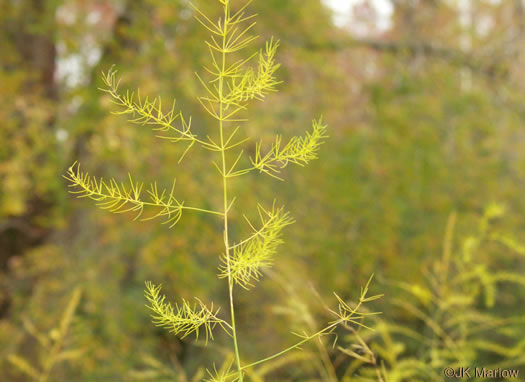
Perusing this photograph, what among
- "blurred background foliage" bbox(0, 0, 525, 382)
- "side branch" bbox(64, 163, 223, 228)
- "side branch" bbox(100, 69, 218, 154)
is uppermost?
"side branch" bbox(100, 69, 218, 154)

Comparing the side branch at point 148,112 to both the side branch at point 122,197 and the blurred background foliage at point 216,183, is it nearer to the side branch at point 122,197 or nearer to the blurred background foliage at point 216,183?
the side branch at point 122,197

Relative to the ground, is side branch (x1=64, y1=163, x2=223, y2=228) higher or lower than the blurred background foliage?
higher

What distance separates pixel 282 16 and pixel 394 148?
2477mm

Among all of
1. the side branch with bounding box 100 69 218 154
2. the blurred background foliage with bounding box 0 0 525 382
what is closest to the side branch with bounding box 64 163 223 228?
the side branch with bounding box 100 69 218 154

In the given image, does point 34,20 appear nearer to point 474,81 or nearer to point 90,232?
point 90,232

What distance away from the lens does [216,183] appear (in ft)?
16.5

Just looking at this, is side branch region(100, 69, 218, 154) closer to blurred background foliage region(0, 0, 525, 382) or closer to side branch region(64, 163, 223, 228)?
side branch region(64, 163, 223, 228)

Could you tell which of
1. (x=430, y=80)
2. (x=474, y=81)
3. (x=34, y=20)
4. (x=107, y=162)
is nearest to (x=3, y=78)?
(x=34, y=20)

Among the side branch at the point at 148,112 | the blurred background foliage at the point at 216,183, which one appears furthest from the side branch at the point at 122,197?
the blurred background foliage at the point at 216,183

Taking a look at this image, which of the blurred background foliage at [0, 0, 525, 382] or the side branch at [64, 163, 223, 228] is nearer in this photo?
the side branch at [64, 163, 223, 228]

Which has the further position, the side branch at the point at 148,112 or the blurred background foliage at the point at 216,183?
the blurred background foliage at the point at 216,183

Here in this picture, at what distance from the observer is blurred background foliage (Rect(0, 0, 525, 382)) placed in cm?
489

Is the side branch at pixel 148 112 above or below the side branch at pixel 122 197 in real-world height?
above

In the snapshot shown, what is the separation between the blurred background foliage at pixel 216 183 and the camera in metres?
4.89
